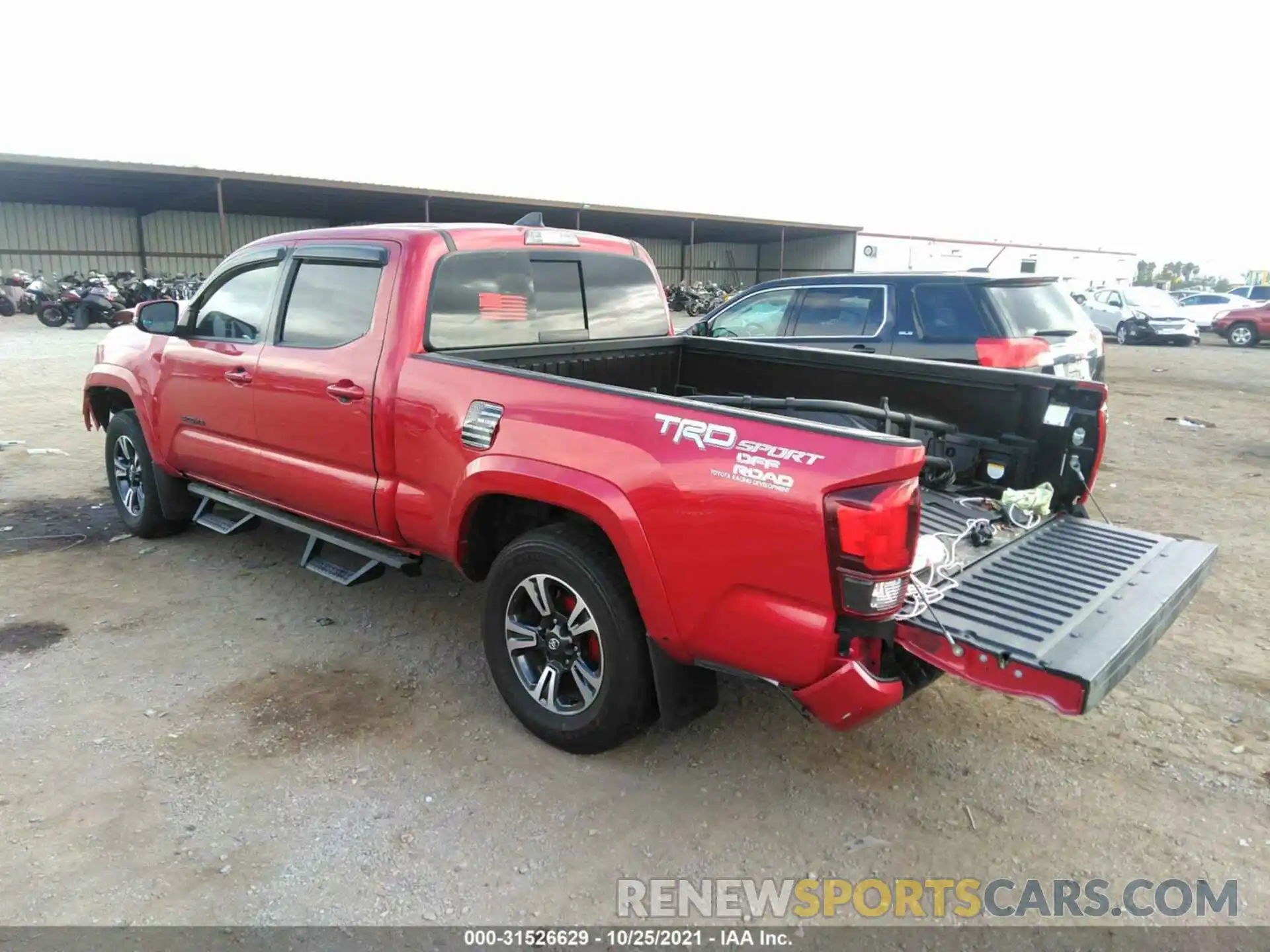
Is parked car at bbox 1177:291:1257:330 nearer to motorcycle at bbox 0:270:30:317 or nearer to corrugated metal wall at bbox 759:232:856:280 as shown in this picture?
corrugated metal wall at bbox 759:232:856:280

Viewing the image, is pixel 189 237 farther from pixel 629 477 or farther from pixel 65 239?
pixel 629 477

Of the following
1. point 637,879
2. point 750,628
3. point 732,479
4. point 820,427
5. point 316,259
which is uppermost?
point 316,259

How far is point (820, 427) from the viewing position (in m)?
2.52

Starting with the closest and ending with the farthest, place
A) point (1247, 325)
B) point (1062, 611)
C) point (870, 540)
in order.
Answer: point (870, 540)
point (1062, 611)
point (1247, 325)

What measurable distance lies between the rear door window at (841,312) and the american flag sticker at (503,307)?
13.7 ft

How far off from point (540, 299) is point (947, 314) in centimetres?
424

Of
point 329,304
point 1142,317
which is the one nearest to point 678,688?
point 329,304

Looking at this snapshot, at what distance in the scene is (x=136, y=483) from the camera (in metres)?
5.86

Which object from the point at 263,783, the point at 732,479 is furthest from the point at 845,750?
the point at 263,783

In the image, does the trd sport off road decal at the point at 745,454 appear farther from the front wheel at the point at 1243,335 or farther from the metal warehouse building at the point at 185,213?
the front wheel at the point at 1243,335

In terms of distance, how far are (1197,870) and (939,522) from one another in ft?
4.77

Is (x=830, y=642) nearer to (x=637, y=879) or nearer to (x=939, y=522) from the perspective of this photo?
(x=637, y=879)

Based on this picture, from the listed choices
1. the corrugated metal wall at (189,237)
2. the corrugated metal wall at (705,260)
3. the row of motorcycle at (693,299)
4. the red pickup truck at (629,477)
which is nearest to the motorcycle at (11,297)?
the corrugated metal wall at (189,237)

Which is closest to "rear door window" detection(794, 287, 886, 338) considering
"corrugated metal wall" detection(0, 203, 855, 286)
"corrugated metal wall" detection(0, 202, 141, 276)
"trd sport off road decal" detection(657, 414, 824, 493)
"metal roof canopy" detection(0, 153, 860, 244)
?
"trd sport off road decal" detection(657, 414, 824, 493)
